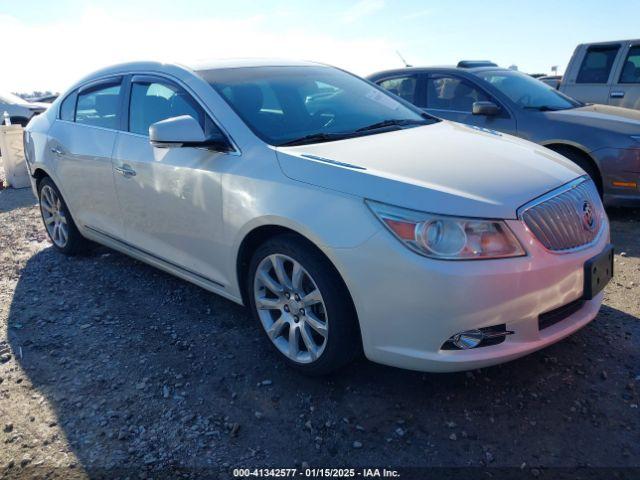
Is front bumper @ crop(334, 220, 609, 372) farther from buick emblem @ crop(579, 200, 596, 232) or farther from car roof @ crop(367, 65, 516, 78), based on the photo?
car roof @ crop(367, 65, 516, 78)

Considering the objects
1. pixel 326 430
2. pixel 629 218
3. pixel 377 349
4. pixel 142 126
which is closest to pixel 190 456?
pixel 326 430

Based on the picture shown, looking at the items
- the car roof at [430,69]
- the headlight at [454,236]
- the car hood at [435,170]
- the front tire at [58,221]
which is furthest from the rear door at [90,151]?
the car roof at [430,69]

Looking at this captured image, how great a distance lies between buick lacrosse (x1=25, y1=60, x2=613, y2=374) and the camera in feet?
7.57

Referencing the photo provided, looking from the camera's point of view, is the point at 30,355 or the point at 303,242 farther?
the point at 30,355

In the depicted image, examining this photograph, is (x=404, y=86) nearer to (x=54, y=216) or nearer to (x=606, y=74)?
(x=606, y=74)

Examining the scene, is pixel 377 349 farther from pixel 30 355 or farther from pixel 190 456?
pixel 30 355

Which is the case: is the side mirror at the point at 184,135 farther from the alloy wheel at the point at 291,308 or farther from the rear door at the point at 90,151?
the rear door at the point at 90,151

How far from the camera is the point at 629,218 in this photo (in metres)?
5.48

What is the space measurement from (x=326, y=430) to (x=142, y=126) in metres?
2.40

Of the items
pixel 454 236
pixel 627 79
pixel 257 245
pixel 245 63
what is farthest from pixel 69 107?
pixel 627 79

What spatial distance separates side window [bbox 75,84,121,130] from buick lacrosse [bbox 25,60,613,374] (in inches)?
1.2

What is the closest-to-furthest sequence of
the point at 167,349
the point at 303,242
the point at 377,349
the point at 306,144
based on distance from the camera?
the point at 377,349 → the point at 303,242 → the point at 306,144 → the point at 167,349

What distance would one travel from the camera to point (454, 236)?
2303 mm

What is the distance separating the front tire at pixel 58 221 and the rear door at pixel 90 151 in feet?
0.81
